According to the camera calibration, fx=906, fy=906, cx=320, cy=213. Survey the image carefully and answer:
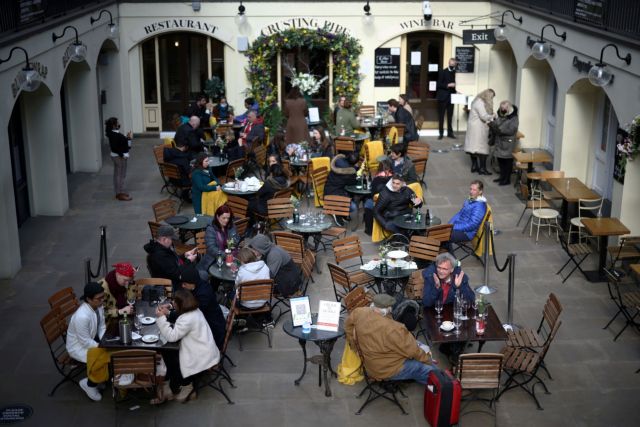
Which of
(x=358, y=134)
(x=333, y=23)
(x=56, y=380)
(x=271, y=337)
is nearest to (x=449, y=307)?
(x=271, y=337)

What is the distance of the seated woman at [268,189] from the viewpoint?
49.2ft

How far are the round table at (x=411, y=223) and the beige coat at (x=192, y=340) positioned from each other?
4554mm

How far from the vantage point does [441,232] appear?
13328mm

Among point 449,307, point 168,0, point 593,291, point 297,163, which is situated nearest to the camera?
point 449,307

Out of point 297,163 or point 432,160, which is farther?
point 432,160

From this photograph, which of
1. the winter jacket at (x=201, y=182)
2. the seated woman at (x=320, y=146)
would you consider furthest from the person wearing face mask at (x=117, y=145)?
the seated woman at (x=320, y=146)

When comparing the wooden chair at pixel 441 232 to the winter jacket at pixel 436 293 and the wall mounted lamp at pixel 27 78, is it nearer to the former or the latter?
the winter jacket at pixel 436 293

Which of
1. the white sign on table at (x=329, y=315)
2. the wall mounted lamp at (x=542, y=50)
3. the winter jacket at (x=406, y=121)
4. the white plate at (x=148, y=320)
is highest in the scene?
the wall mounted lamp at (x=542, y=50)

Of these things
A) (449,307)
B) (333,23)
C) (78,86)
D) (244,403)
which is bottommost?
(244,403)

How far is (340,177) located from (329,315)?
19.9ft

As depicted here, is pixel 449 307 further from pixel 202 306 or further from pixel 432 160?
pixel 432 160

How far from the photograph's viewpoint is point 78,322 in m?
9.89

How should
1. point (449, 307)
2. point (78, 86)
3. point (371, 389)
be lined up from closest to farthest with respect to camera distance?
point (371, 389) < point (449, 307) < point (78, 86)

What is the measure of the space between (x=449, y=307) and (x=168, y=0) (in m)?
14.1
